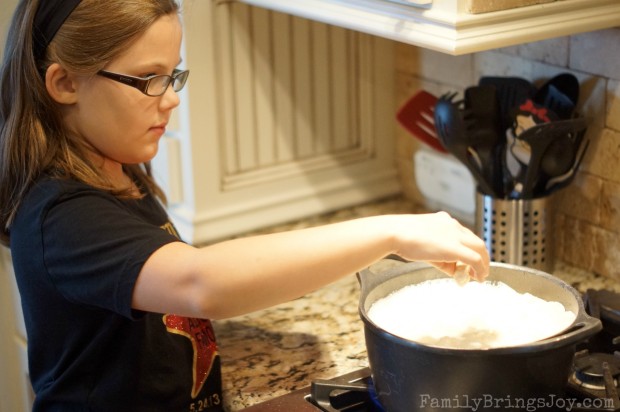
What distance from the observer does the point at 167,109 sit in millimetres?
1134

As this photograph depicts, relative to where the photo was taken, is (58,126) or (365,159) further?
(365,159)

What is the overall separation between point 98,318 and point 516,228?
0.66m

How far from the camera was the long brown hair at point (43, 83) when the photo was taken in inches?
42.3

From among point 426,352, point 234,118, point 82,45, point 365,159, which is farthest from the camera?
point 365,159

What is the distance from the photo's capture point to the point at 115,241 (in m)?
0.99

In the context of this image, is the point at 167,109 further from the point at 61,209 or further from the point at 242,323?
the point at 242,323

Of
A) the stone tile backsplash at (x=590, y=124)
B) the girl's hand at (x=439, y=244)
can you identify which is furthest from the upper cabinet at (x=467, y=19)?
the girl's hand at (x=439, y=244)

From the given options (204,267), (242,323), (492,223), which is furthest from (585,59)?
(204,267)

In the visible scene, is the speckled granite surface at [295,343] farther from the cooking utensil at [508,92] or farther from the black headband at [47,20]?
the black headband at [47,20]

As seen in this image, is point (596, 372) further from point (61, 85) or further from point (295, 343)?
point (61, 85)

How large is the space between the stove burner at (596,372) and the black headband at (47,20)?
0.73m

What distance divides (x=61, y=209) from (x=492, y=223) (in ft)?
2.28

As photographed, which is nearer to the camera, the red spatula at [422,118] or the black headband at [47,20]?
the black headband at [47,20]

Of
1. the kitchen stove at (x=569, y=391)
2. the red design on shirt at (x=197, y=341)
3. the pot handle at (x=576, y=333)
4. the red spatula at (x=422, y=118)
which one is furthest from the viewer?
the red spatula at (x=422, y=118)
